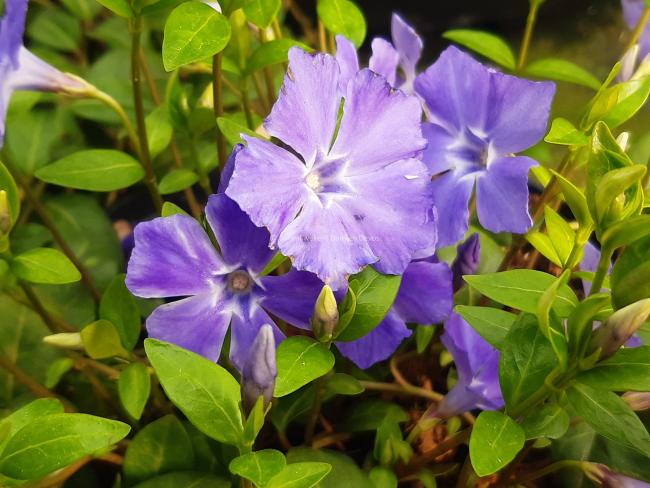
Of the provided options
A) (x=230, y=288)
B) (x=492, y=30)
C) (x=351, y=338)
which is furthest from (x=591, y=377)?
(x=492, y=30)

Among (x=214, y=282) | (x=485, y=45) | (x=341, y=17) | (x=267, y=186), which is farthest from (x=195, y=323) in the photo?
(x=485, y=45)

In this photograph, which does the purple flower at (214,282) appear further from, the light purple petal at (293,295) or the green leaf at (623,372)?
the green leaf at (623,372)

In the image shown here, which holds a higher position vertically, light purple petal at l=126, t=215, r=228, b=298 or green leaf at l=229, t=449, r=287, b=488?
light purple petal at l=126, t=215, r=228, b=298

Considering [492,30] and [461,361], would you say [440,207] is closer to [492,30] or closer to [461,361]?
[461,361]

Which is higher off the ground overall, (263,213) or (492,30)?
(263,213)

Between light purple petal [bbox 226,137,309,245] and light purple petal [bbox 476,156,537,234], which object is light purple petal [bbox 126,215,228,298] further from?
light purple petal [bbox 476,156,537,234]

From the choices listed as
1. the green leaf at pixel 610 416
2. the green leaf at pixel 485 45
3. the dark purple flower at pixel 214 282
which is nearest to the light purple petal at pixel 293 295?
the dark purple flower at pixel 214 282

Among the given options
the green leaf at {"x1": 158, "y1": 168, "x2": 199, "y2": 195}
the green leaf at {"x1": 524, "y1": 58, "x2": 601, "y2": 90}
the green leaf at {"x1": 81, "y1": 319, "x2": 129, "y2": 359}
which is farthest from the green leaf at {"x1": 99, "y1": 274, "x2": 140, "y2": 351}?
the green leaf at {"x1": 524, "y1": 58, "x2": 601, "y2": 90}
